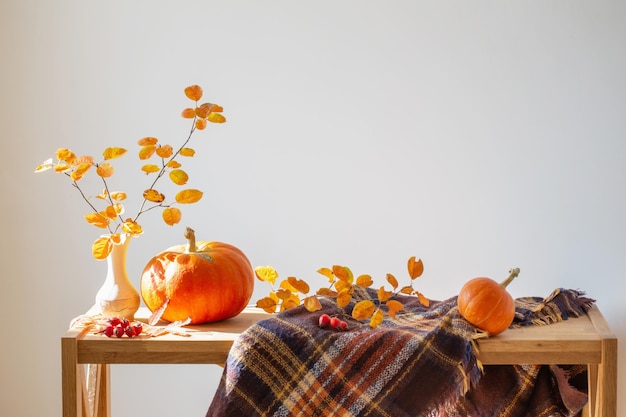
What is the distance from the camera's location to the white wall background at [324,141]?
7.07 ft

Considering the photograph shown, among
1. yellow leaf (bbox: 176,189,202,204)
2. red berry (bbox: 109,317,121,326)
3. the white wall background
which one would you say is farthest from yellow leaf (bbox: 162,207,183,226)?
the white wall background

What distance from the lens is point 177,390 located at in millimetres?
2383

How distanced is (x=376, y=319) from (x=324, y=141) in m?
0.71

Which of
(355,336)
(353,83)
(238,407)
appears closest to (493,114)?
(353,83)

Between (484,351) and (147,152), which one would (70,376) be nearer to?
(147,152)

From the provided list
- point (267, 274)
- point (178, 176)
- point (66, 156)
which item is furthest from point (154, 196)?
point (267, 274)

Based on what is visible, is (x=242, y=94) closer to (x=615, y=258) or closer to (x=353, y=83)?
(x=353, y=83)

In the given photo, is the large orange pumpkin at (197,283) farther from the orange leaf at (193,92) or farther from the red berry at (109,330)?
the orange leaf at (193,92)

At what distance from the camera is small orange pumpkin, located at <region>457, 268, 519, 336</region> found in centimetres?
166

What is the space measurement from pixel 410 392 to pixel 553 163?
865 millimetres

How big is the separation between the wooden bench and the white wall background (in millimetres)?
511

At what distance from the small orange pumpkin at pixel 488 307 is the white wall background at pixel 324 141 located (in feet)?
1.81

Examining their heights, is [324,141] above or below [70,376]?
above

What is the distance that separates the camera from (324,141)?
2.27 metres
